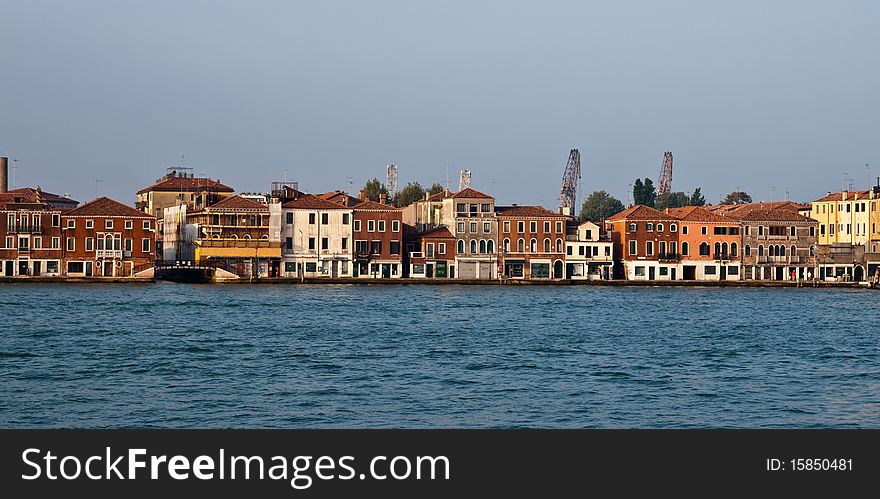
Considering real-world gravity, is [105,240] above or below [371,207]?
below

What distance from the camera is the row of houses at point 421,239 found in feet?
220

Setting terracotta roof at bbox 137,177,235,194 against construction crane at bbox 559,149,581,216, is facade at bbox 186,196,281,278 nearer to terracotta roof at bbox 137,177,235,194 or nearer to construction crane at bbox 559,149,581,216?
terracotta roof at bbox 137,177,235,194

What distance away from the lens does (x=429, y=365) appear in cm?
2630

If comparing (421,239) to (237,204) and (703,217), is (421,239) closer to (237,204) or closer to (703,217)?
(237,204)

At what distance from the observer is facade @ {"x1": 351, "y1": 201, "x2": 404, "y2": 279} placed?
7144cm

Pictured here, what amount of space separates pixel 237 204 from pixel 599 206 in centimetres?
6865

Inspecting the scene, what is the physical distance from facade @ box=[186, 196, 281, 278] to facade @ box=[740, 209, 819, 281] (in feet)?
92.8

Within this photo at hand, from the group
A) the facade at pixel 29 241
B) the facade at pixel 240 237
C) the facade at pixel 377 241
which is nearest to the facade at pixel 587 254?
the facade at pixel 377 241

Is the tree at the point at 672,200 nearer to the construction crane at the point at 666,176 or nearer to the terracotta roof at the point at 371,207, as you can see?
the construction crane at the point at 666,176

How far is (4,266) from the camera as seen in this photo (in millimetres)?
66312

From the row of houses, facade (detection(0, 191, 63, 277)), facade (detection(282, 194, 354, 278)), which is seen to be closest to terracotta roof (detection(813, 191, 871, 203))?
the row of houses

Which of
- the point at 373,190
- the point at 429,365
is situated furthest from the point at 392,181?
the point at 429,365

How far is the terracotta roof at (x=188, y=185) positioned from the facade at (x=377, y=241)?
11.9 metres
